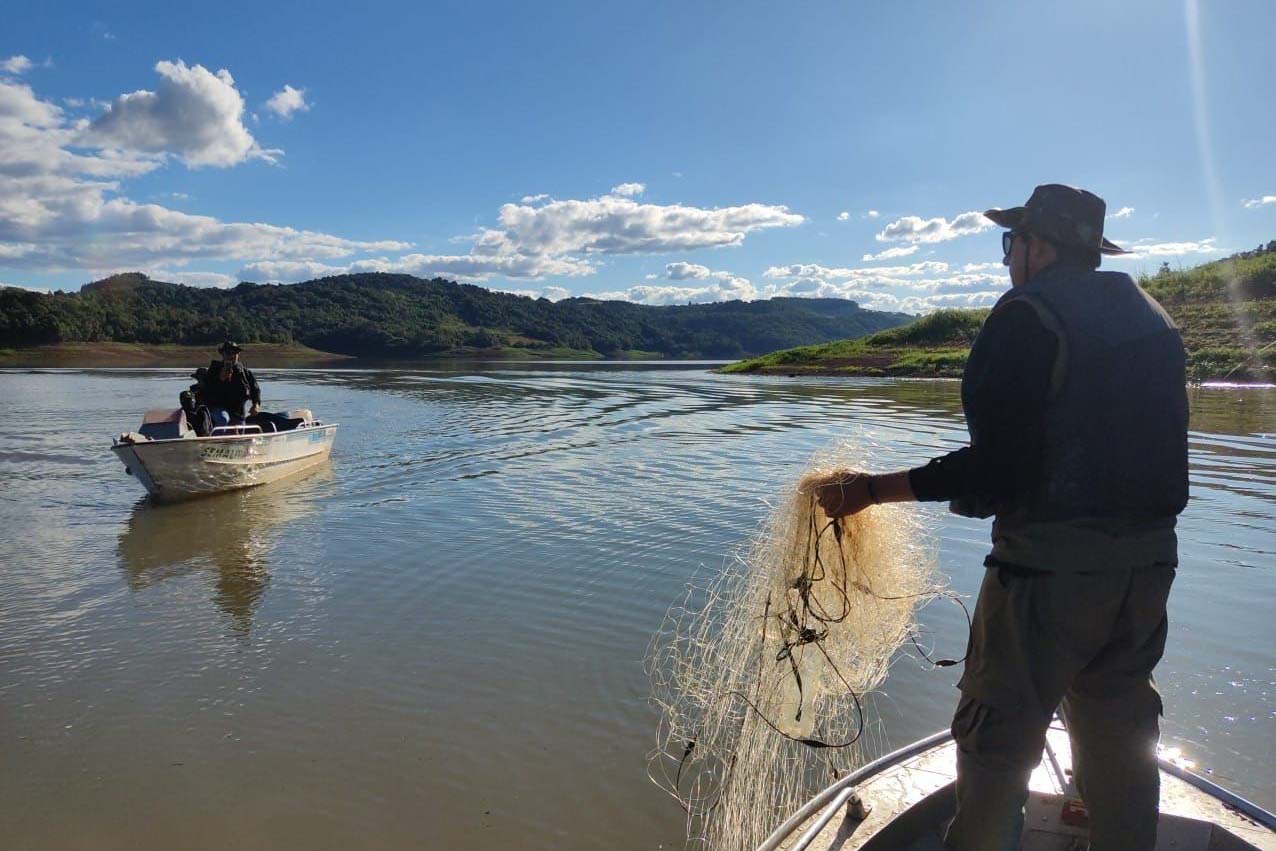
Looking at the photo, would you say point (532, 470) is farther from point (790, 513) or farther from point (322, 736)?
point (790, 513)

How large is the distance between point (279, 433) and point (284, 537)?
4.36 metres

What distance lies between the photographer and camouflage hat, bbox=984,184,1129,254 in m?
2.61

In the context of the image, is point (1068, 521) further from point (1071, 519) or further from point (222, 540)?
point (222, 540)

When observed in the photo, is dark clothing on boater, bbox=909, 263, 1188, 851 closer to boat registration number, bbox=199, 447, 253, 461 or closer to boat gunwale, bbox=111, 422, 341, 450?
boat gunwale, bbox=111, 422, 341, 450

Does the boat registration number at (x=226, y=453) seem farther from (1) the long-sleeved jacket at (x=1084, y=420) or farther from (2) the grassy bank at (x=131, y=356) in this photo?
(2) the grassy bank at (x=131, y=356)

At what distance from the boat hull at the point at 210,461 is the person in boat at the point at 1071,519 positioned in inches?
483

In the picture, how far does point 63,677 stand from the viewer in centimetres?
566

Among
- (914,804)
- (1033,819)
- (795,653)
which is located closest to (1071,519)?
(914,804)

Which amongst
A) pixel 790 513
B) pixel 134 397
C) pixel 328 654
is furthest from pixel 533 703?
pixel 134 397

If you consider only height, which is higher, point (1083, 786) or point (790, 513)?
point (790, 513)

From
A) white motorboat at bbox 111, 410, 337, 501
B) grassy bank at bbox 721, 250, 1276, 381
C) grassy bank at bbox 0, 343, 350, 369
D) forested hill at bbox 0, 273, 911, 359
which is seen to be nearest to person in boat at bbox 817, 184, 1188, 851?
white motorboat at bbox 111, 410, 337, 501

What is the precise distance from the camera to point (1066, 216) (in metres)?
2.62

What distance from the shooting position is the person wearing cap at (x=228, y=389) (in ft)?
44.4

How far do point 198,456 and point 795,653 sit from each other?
11.3 metres
